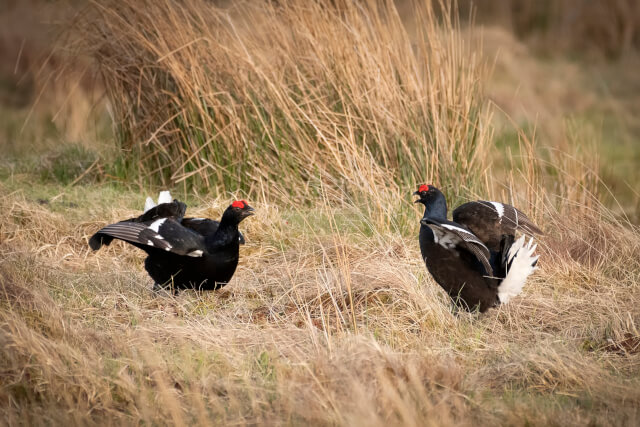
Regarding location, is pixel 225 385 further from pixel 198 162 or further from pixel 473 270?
pixel 198 162

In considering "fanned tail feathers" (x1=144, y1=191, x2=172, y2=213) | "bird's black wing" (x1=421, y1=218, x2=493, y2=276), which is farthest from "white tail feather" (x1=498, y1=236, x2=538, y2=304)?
"fanned tail feathers" (x1=144, y1=191, x2=172, y2=213)

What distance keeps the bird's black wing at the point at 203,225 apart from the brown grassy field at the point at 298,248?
13.6 inches

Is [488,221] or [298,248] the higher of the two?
[488,221]

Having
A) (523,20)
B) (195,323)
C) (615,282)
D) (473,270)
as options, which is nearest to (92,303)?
(195,323)

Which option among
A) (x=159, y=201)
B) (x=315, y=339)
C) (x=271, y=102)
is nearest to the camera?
(x=315, y=339)

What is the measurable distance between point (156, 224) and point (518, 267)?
1.90 meters

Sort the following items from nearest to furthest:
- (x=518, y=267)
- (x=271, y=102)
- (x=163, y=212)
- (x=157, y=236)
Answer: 1. (x=518, y=267)
2. (x=157, y=236)
3. (x=163, y=212)
4. (x=271, y=102)

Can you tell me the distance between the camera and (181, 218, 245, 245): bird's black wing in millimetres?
4481

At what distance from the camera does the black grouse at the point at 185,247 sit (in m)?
4.10

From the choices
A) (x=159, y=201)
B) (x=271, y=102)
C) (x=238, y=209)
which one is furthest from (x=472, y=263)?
(x=271, y=102)

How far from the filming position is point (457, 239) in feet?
12.6

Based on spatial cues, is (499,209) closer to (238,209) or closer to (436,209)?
(436,209)

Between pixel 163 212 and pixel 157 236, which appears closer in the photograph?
pixel 157 236

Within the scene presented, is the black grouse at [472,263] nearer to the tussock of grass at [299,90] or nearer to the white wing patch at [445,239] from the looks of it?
the white wing patch at [445,239]
